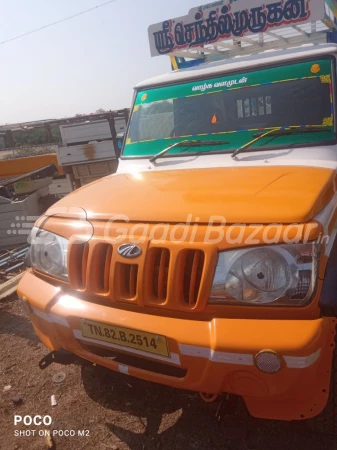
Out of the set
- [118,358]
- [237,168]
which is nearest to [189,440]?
[118,358]

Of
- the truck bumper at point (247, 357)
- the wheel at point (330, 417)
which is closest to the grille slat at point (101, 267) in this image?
the truck bumper at point (247, 357)

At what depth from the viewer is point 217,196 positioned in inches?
85.2

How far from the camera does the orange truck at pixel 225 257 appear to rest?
1.75 metres

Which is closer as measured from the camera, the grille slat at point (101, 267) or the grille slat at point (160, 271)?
the grille slat at point (160, 271)

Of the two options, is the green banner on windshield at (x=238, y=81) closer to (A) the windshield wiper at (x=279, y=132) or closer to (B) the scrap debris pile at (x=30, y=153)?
(A) the windshield wiper at (x=279, y=132)

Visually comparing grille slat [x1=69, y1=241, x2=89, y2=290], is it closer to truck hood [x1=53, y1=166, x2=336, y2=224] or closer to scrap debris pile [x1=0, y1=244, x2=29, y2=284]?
truck hood [x1=53, y1=166, x2=336, y2=224]

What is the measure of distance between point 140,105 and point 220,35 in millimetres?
1209

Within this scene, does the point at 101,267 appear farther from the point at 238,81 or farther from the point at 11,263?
the point at 11,263

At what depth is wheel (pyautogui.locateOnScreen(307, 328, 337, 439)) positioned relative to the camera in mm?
1981

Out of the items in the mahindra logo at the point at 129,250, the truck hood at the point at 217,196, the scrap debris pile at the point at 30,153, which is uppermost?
the truck hood at the point at 217,196

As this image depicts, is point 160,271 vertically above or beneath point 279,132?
beneath

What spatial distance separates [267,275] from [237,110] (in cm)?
172

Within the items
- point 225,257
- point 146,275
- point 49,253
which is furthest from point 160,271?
point 49,253

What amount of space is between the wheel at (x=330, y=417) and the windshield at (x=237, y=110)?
1530 mm
